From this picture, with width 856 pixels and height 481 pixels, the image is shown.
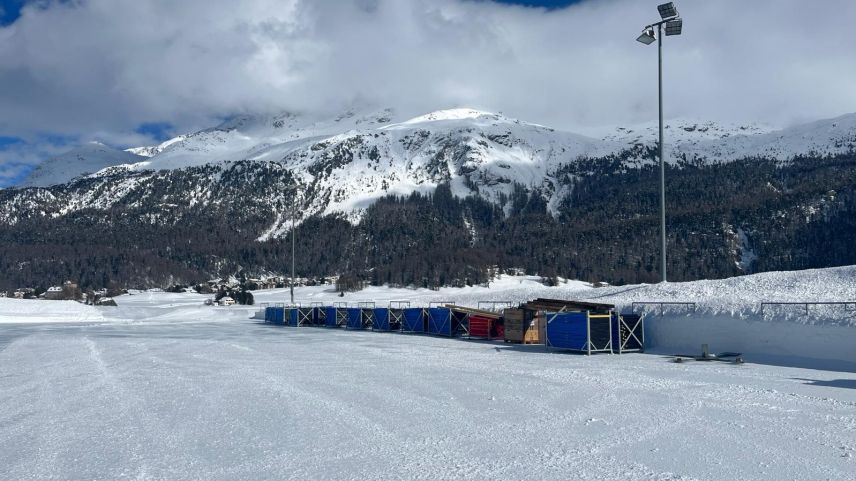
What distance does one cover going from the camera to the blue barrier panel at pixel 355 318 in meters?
50.9

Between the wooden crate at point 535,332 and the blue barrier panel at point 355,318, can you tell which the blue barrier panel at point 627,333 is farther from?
the blue barrier panel at point 355,318

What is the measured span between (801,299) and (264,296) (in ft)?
313

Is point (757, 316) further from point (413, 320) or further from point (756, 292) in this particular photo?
point (413, 320)

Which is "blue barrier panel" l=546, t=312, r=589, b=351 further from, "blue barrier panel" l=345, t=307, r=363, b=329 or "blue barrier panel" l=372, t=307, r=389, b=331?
"blue barrier panel" l=345, t=307, r=363, b=329

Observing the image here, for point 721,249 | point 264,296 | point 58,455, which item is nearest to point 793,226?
point 721,249

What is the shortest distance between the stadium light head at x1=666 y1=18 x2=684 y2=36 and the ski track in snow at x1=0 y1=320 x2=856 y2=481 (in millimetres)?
18269

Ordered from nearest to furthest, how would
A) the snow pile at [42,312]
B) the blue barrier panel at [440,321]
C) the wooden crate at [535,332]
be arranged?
the wooden crate at [535,332]
the blue barrier panel at [440,321]
the snow pile at [42,312]

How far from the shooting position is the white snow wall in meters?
21.5

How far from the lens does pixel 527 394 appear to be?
1578cm

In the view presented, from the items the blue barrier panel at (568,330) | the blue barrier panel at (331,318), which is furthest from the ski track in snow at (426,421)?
the blue barrier panel at (331,318)

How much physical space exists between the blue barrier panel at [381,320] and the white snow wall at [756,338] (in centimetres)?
2174

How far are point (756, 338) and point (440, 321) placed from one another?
20.0 meters

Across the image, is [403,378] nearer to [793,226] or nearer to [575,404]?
[575,404]

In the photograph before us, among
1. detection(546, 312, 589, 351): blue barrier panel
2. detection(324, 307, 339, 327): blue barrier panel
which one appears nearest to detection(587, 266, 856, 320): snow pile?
detection(546, 312, 589, 351): blue barrier panel
